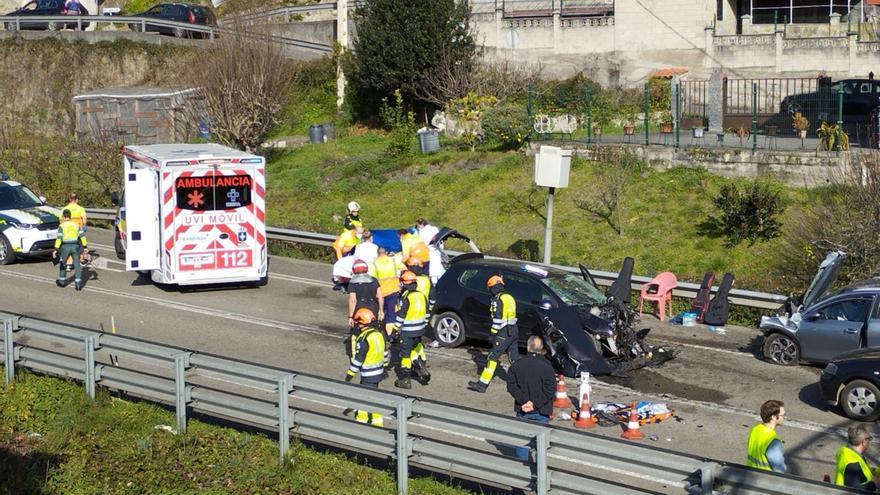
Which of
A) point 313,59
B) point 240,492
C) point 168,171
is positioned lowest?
point 240,492

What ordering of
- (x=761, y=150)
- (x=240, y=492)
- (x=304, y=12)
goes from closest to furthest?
1. (x=240, y=492)
2. (x=761, y=150)
3. (x=304, y=12)

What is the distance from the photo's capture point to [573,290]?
55.7 ft

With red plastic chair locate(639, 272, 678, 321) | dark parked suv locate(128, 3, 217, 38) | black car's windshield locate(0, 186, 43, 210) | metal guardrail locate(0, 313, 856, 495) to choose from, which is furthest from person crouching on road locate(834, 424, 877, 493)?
dark parked suv locate(128, 3, 217, 38)

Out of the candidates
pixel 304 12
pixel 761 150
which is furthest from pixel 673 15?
pixel 304 12

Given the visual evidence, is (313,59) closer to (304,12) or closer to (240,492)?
(304,12)

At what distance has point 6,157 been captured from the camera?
35.8 meters

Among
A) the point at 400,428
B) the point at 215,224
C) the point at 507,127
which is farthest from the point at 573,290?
the point at 507,127

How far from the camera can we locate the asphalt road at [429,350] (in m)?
13.7

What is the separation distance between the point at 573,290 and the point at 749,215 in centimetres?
875

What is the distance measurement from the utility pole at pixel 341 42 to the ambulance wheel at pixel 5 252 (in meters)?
18.4

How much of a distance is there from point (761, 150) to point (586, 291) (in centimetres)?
1156

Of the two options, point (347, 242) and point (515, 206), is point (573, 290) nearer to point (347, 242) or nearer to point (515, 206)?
point (347, 242)

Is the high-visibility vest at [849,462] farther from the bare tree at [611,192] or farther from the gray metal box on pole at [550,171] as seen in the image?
the bare tree at [611,192]

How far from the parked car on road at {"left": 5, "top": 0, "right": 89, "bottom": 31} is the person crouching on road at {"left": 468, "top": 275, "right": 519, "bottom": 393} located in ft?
120
